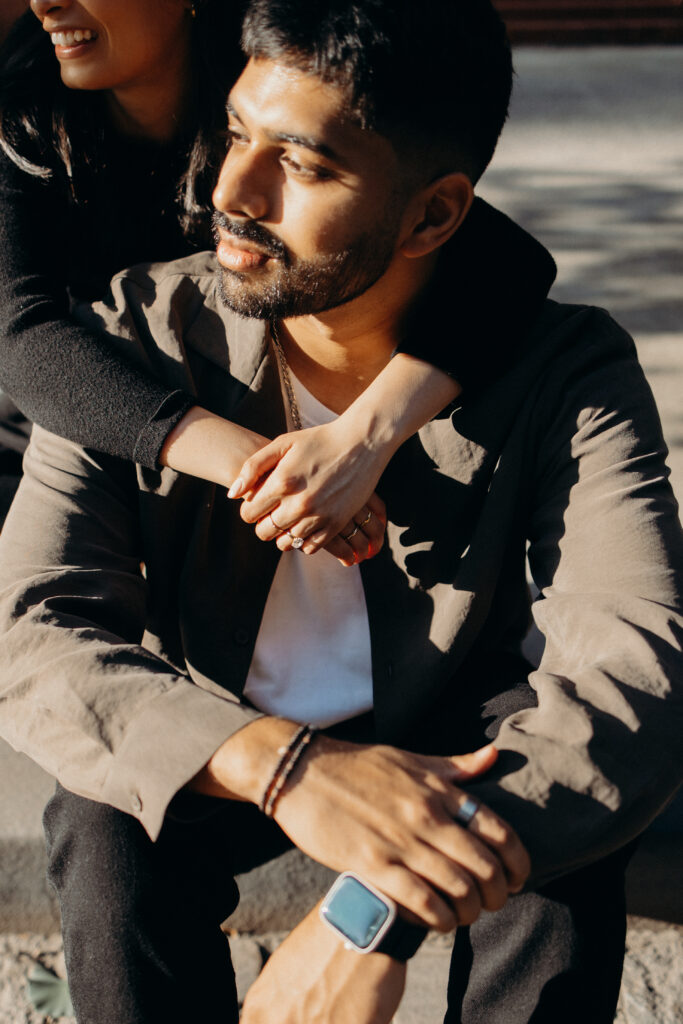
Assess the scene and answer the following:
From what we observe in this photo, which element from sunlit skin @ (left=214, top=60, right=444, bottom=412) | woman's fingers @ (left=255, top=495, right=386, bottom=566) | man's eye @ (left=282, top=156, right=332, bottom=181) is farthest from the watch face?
man's eye @ (left=282, top=156, right=332, bottom=181)

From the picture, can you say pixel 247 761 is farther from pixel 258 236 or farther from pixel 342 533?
pixel 258 236

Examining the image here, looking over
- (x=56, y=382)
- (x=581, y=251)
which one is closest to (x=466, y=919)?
(x=56, y=382)

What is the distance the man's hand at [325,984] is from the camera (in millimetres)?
1441

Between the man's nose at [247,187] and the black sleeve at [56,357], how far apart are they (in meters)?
0.33

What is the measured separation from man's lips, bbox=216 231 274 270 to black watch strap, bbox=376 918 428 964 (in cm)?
107

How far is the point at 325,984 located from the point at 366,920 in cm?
11

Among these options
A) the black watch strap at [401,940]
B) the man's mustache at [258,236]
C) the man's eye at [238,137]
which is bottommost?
the black watch strap at [401,940]

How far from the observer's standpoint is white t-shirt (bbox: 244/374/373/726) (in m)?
1.98

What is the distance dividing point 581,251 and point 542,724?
4.57m

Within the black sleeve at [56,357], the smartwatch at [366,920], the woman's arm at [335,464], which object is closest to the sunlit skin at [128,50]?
the black sleeve at [56,357]

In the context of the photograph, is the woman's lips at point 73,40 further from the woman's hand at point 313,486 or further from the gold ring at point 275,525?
the gold ring at point 275,525

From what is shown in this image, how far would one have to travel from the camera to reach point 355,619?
2.01 m

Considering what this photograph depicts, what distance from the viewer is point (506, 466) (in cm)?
191

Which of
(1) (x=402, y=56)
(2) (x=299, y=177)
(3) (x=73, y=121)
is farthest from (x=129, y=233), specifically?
(1) (x=402, y=56)
